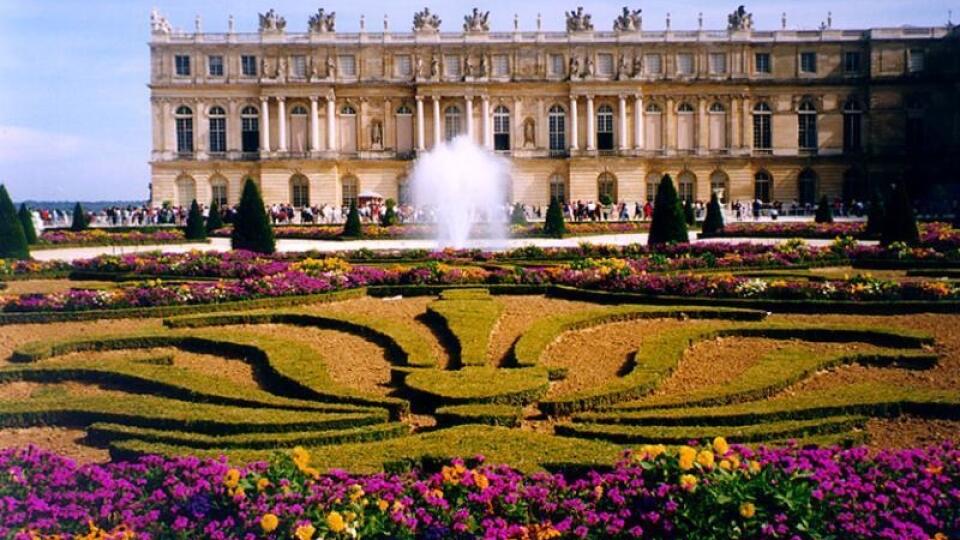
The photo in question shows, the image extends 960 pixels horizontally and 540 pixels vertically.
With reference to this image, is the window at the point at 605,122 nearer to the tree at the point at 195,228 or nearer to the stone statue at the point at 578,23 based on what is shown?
the stone statue at the point at 578,23

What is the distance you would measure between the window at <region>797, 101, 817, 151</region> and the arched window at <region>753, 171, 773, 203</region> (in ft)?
8.11

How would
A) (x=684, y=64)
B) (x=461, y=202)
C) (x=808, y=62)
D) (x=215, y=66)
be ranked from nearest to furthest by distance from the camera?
1. (x=461, y=202)
2. (x=215, y=66)
3. (x=684, y=64)
4. (x=808, y=62)

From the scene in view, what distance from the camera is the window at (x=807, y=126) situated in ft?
186

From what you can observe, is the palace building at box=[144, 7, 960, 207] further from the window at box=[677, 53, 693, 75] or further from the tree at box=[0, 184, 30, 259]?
the tree at box=[0, 184, 30, 259]

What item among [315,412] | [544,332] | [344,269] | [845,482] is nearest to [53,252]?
[344,269]

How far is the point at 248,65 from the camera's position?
56000 mm

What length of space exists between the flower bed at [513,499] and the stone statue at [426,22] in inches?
2010

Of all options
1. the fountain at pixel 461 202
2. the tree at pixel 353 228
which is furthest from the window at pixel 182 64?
the tree at pixel 353 228

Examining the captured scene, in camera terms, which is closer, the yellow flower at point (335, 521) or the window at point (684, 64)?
the yellow flower at point (335, 521)

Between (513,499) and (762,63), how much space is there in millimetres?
53763

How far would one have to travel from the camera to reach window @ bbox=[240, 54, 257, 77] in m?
55.8

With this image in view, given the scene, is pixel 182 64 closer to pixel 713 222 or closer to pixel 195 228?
pixel 195 228

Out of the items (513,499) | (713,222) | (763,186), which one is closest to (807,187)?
(763,186)

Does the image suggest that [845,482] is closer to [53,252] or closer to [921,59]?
[53,252]
